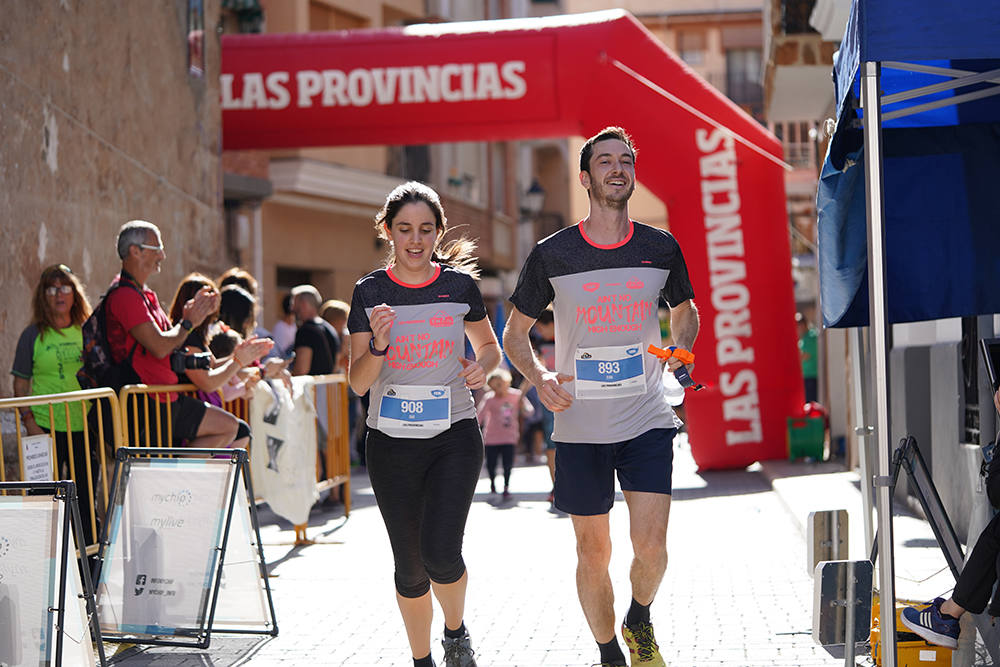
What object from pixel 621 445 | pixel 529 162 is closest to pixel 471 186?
pixel 529 162

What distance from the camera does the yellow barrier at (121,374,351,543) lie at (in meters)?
7.49

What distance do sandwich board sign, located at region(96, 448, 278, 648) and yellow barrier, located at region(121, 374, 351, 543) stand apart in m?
0.77

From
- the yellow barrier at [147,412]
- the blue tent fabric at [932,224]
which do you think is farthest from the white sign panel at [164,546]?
the blue tent fabric at [932,224]

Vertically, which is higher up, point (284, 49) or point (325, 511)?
point (284, 49)

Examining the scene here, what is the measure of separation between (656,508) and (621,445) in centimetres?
27

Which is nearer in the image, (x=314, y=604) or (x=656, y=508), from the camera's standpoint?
(x=656, y=508)

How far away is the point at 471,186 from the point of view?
33.9 m

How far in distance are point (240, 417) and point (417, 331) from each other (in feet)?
14.8

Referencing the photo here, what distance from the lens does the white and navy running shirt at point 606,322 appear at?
530 cm

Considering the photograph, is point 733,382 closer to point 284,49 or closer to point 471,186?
point 284,49

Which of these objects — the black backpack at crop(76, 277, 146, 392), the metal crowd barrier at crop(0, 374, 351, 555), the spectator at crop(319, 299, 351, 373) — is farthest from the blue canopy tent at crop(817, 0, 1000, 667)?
the spectator at crop(319, 299, 351, 373)

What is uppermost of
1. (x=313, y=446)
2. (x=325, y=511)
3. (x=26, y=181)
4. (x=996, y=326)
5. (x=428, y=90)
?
(x=428, y=90)

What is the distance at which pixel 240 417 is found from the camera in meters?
9.52

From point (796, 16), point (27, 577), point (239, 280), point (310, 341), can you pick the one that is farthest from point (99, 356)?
point (796, 16)
